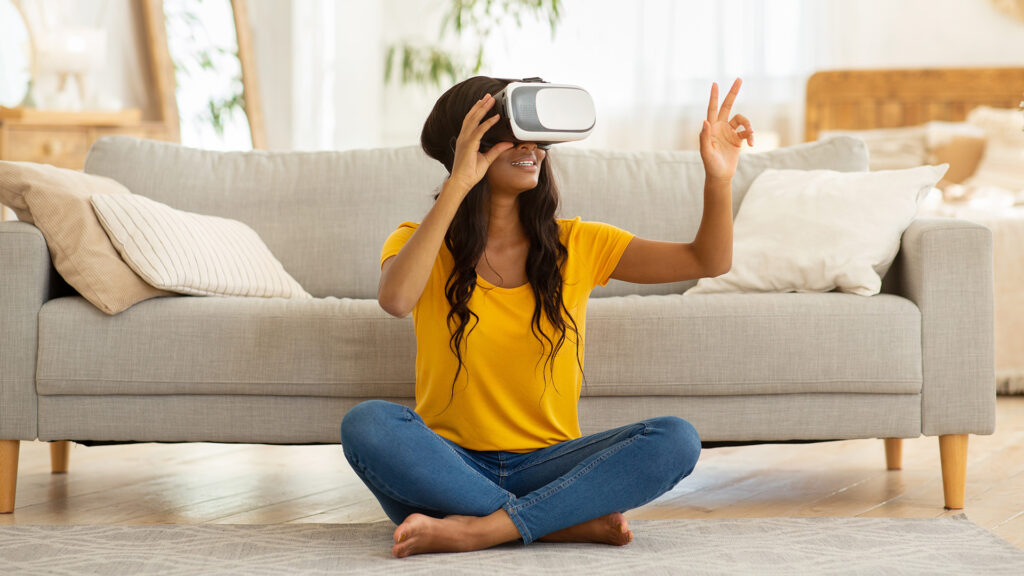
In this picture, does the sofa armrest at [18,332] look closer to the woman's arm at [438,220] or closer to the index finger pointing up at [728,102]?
the woman's arm at [438,220]

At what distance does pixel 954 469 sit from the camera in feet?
6.45

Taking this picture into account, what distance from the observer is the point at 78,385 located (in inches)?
77.2

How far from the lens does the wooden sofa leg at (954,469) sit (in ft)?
6.43

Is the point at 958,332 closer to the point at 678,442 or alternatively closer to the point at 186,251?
the point at 678,442

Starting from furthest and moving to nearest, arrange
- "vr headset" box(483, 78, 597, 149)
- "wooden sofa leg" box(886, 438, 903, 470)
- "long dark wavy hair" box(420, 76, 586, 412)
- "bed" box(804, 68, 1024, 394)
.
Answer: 1. "bed" box(804, 68, 1024, 394)
2. "wooden sofa leg" box(886, 438, 903, 470)
3. "long dark wavy hair" box(420, 76, 586, 412)
4. "vr headset" box(483, 78, 597, 149)

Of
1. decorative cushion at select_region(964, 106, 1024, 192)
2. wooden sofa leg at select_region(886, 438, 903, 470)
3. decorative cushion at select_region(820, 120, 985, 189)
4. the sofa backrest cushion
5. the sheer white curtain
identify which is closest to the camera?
wooden sofa leg at select_region(886, 438, 903, 470)

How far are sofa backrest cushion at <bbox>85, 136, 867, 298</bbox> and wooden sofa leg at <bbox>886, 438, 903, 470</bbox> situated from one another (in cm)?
65

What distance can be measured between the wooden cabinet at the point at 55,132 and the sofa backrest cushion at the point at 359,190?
131cm

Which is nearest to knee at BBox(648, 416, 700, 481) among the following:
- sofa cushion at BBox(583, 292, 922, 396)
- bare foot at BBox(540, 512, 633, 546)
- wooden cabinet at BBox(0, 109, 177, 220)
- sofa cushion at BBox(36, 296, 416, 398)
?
bare foot at BBox(540, 512, 633, 546)

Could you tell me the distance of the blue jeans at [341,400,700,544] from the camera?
1.52 metres

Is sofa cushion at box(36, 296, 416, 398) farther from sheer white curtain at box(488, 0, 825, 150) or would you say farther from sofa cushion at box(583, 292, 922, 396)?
sheer white curtain at box(488, 0, 825, 150)

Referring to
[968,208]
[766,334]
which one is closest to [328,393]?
[766,334]

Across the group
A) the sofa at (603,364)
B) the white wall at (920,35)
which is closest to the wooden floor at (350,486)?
the sofa at (603,364)

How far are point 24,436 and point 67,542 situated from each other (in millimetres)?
329
